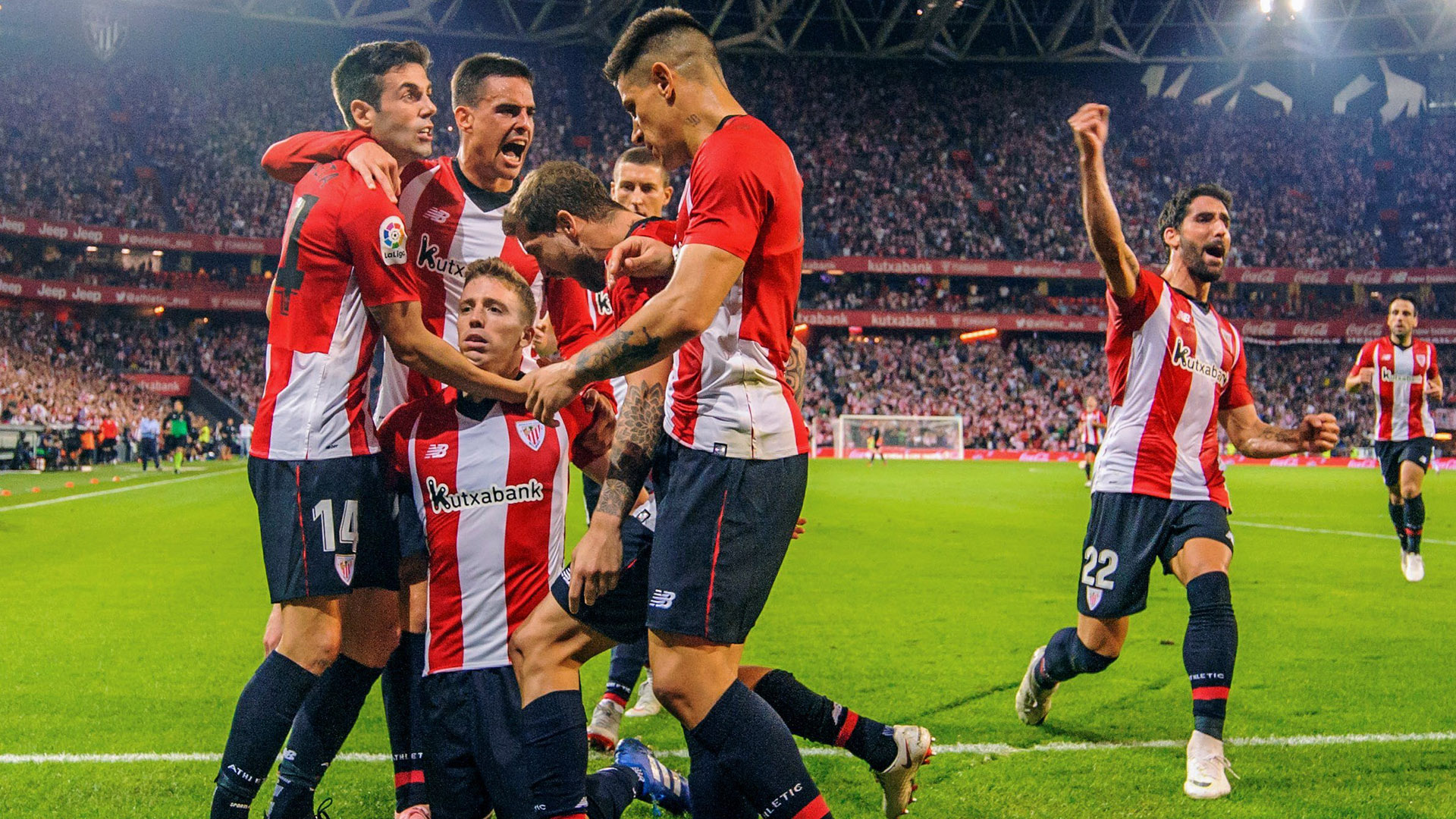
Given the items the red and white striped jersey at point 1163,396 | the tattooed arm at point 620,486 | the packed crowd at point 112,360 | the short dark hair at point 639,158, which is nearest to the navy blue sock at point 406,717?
the tattooed arm at point 620,486

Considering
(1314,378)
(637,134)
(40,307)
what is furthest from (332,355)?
(1314,378)

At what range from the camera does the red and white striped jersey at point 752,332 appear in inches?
107

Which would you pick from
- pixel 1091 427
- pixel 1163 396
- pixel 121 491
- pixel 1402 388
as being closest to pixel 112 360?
pixel 121 491

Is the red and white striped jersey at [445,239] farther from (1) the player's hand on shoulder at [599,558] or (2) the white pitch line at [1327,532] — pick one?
(2) the white pitch line at [1327,532]

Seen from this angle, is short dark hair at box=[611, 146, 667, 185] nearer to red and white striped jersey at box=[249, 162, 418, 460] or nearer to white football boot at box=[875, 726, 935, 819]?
red and white striped jersey at box=[249, 162, 418, 460]

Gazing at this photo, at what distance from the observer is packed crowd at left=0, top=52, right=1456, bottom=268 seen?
46.4 metres

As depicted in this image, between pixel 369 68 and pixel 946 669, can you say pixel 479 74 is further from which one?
pixel 946 669

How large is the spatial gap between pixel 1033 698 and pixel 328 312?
3.41 meters

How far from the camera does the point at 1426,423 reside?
36.3ft

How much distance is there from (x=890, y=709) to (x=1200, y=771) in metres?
1.50

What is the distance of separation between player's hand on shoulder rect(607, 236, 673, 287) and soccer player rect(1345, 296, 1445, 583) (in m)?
10.1

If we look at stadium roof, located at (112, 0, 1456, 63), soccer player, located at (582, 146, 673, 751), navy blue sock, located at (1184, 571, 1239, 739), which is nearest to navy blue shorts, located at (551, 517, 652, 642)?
soccer player, located at (582, 146, 673, 751)

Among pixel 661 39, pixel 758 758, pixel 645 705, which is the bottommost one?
pixel 645 705

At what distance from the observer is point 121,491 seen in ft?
63.4
